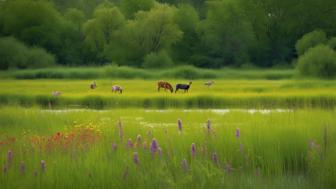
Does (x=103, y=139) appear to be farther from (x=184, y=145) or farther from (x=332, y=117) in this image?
(x=332, y=117)

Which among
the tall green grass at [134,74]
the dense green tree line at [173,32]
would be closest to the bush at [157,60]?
the dense green tree line at [173,32]

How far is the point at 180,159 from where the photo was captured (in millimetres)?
7957

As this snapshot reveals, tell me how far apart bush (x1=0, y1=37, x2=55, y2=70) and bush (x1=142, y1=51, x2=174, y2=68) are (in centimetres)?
836

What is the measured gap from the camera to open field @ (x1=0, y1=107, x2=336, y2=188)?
23.1ft

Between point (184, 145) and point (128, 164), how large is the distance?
2.00m

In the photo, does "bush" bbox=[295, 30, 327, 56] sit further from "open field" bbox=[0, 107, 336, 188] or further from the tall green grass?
"open field" bbox=[0, 107, 336, 188]

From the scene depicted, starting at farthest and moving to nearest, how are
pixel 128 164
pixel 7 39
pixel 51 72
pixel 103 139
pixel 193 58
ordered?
pixel 193 58, pixel 7 39, pixel 51 72, pixel 103 139, pixel 128 164

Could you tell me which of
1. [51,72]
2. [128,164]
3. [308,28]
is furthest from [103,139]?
[308,28]

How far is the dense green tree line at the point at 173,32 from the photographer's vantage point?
140 feet

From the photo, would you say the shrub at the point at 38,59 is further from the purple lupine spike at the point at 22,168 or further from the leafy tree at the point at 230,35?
the purple lupine spike at the point at 22,168

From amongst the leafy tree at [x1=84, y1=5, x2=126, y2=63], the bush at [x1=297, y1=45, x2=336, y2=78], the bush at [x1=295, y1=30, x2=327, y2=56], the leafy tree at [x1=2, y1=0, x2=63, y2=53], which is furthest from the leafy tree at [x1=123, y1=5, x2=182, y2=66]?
the bush at [x1=297, y1=45, x2=336, y2=78]

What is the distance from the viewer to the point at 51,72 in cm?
3878

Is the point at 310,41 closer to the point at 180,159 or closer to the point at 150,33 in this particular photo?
the point at 150,33

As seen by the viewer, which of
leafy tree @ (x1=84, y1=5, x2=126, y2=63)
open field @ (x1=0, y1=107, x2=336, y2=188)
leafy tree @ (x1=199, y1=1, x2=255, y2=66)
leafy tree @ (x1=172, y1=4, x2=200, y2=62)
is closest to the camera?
open field @ (x1=0, y1=107, x2=336, y2=188)
